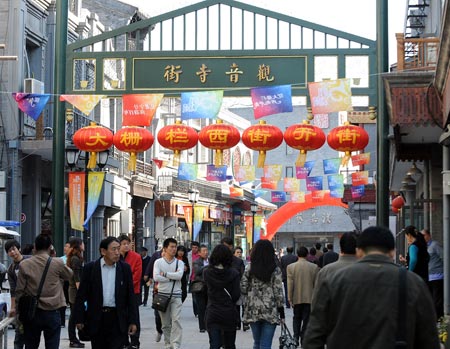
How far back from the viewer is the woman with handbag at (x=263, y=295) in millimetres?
12492

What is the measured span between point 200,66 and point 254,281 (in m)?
8.52

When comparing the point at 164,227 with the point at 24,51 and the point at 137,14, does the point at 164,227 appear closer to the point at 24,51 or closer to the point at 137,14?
the point at 137,14

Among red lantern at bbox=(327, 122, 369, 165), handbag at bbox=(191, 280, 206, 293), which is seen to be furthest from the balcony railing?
handbag at bbox=(191, 280, 206, 293)

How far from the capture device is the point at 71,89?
68.1 feet

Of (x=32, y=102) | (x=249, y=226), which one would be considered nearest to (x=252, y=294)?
(x=32, y=102)

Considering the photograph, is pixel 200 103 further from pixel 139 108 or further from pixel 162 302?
pixel 162 302

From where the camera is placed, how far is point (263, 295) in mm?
12594

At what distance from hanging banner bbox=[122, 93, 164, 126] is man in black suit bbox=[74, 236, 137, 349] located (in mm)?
8705

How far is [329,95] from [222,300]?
24.0 ft

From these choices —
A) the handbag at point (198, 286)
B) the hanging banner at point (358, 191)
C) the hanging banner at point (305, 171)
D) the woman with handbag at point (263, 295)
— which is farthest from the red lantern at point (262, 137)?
the hanging banner at point (305, 171)

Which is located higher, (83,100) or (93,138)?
(83,100)

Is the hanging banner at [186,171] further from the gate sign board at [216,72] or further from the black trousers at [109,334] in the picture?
the black trousers at [109,334]

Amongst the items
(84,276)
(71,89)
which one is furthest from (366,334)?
(71,89)

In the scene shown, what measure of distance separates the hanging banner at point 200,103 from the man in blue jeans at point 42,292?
27.2 feet
